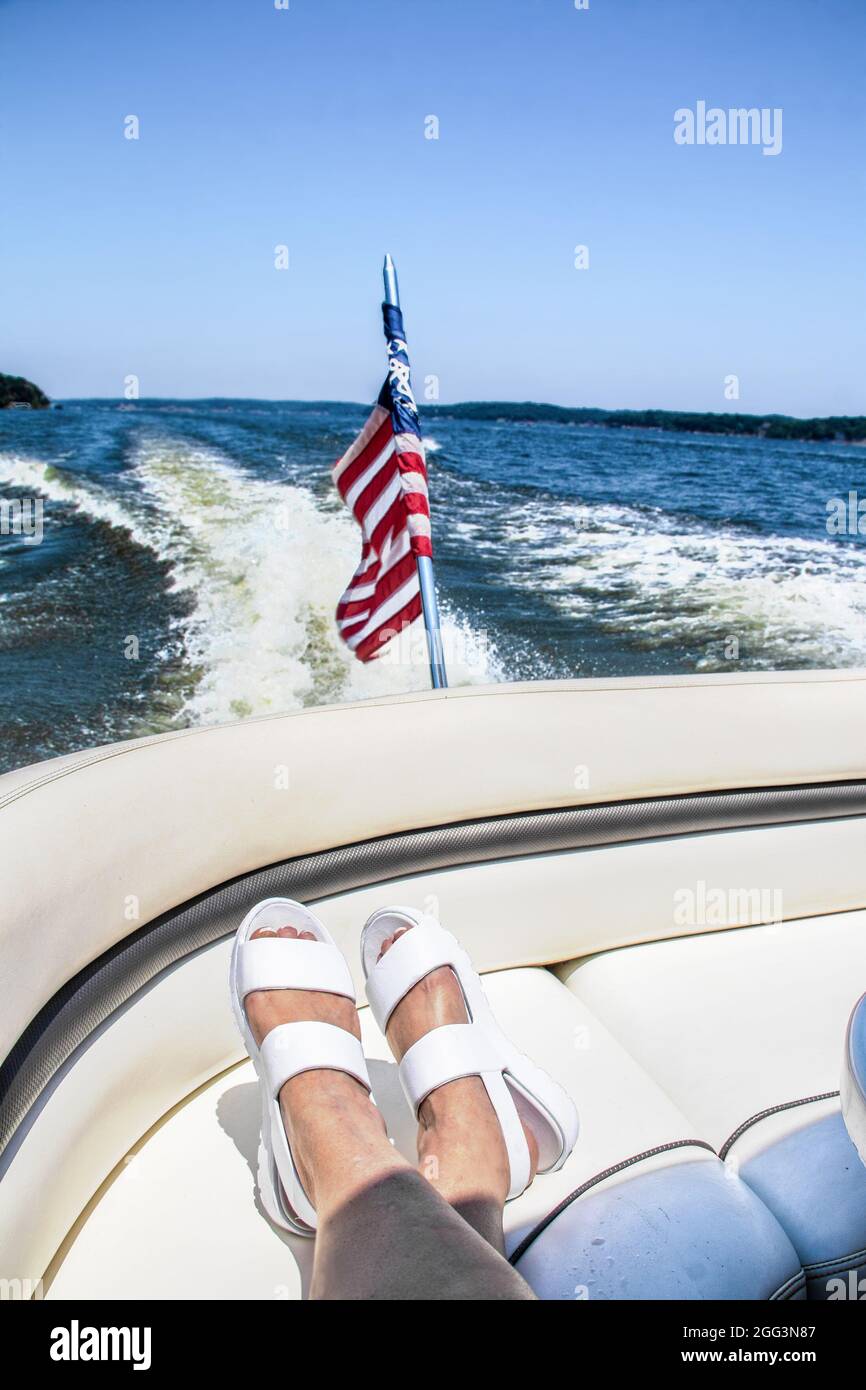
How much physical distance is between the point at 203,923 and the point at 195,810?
0.15 meters

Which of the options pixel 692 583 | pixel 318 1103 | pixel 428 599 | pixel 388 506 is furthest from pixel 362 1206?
pixel 692 583

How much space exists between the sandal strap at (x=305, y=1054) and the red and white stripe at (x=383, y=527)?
1.60 m

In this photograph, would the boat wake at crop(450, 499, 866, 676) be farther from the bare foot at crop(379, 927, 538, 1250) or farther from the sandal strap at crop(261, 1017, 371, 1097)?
the sandal strap at crop(261, 1017, 371, 1097)

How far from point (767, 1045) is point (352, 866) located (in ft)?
2.10

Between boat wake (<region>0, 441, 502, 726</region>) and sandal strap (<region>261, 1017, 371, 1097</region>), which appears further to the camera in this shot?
boat wake (<region>0, 441, 502, 726</region>)

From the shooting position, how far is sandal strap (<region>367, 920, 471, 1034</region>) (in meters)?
1.15

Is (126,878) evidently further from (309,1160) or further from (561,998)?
(561,998)

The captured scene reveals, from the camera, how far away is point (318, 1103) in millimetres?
992


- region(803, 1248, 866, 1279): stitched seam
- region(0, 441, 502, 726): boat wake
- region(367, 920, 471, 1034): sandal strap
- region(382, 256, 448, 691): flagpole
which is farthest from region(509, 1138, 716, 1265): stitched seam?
region(0, 441, 502, 726): boat wake

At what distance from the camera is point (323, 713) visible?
4.45 ft

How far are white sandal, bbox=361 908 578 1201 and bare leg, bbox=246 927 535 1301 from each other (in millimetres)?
70

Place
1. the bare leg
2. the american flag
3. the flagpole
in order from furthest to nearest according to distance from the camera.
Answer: the american flag < the flagpole < the bare leg

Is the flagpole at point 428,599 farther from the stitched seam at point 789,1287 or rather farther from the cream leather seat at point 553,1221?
the stitched seam at point 789,1287
